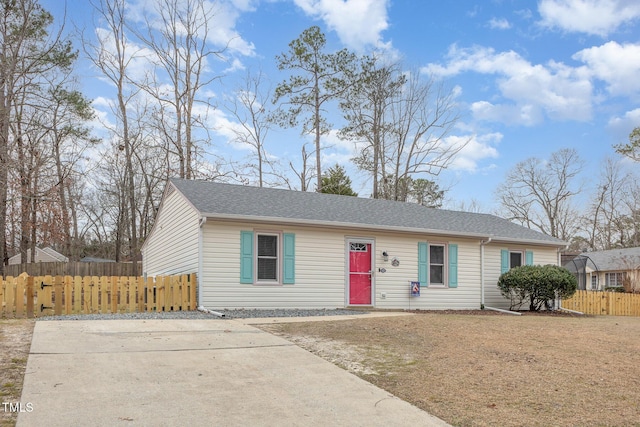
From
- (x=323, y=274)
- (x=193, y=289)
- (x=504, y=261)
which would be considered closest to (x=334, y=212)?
(x=323, y=274)

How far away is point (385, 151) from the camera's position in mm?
30031

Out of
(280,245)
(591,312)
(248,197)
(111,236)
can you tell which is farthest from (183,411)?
(111,236)

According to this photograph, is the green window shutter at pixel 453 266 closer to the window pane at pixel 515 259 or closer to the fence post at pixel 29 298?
the window pane at pixel 515 259

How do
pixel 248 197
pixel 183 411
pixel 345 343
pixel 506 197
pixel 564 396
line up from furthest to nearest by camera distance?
pixel 506 197
pixel 248 197
pixel 345 343
pixel 564 396
pixel 183 411

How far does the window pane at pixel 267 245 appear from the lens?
13625 millimetres

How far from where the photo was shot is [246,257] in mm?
13180

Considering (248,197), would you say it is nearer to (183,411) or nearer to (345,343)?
(345,343)

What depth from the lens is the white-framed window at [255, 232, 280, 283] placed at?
44.5 feet

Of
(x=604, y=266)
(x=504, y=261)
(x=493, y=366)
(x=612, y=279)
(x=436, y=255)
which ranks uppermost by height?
(x=436, y=255)

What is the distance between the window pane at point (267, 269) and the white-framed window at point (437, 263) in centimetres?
523

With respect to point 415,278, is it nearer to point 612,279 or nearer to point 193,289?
point 193,289

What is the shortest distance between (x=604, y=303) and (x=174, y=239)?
15.8 m

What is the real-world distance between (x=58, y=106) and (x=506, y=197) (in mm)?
33502

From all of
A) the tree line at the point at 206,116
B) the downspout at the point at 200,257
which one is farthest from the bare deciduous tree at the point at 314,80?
the downspout at the point at 200,257
